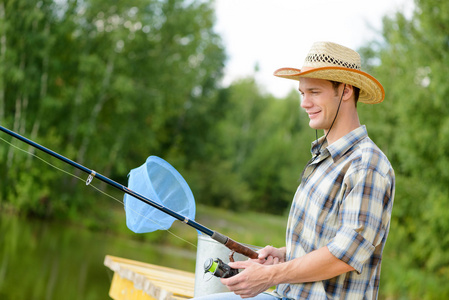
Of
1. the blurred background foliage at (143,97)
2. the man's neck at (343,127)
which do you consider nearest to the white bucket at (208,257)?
the man's neck at (343,127)

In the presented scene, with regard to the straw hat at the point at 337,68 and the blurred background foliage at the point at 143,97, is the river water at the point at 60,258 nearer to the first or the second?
the blurred background foliage at the point at 143,97

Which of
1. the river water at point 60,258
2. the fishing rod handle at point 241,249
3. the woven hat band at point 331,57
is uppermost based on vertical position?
the woven hat band at point 331,57

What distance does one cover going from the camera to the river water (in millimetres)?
6953

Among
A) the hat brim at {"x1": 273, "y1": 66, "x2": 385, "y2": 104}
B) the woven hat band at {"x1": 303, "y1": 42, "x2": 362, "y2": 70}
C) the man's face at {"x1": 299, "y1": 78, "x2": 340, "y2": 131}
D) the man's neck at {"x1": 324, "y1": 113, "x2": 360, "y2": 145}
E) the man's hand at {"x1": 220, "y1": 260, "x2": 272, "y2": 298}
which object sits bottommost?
the man's hand at {"x1": 220, "y1": 260, "x2": 272, "y2": 298}

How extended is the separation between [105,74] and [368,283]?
15419 mm

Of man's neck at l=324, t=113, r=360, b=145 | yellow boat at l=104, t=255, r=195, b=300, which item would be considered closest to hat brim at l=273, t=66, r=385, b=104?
man's neck at l=324, t=113, r=360, b=145

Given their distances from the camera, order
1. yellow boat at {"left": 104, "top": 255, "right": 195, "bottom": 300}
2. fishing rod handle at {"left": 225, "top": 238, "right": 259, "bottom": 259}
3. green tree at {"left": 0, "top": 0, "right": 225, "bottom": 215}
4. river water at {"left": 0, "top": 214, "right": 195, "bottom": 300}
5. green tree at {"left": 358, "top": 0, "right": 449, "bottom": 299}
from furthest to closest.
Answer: green tree at {"left": 0, "top": 0, "right": 225, "bottom": 215} → green tree at {"left": 358, "top": 0, "right": 449, "bottom": 299} → river water at {"left": 0, "top": 214, "right": 195, "bottom": 300} → yellow boat at {"left": 104, "top": 255, "right": 195, "bottom": 300} → fishing rod handle at {"left": 225, "top": 238, "right": 259, "bottom": 259}

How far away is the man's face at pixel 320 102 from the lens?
2000 mm

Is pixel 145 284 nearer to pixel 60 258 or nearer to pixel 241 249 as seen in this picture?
pixel 241 249

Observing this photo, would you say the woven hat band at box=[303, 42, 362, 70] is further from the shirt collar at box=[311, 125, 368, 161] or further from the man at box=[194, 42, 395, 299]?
the shirt collar at box=[311, 125, 368, 161]

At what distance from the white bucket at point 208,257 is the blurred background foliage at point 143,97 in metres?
8.47

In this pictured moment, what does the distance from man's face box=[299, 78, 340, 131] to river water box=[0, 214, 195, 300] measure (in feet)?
7.94

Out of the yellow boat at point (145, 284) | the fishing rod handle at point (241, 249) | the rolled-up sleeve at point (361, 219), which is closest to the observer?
the rolled-up sleeve at point (361, 219)

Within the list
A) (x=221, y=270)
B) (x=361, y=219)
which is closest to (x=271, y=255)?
(x=221, y=270)
